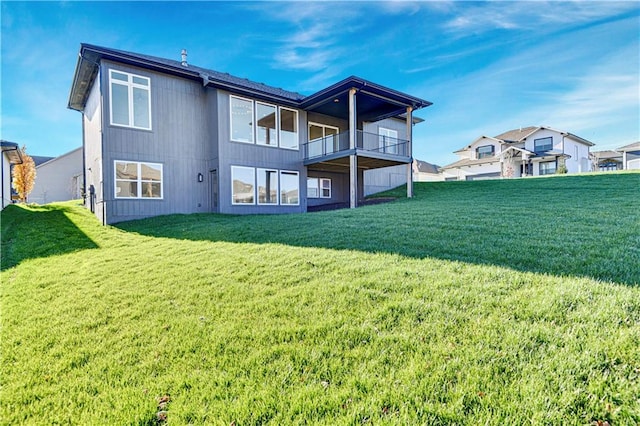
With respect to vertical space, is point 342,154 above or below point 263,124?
below

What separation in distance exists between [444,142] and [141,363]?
44.7 m

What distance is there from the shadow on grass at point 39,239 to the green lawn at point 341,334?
39.4 inches

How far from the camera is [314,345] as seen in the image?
2891 millimetres

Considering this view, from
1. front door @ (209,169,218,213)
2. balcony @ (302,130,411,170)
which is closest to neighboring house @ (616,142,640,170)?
balcony @ (302,130,411,170)

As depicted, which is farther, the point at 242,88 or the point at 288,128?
the point at 288,128

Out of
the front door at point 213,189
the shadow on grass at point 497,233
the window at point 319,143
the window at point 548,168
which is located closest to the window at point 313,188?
the window at point 319,143

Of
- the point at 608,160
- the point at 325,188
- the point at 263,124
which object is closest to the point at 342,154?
the point at 263,124

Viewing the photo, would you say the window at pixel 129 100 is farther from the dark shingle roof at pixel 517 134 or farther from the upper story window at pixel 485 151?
the dark shingle roof at pixel 517 134

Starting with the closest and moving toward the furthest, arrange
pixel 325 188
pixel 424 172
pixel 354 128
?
1. pixel 354 128
2. pixel 325 188
3. pixel 424 172

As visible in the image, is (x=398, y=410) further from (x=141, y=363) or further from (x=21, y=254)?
(x=21, y=254)

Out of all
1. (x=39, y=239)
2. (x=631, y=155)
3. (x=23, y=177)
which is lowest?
(x=39, y=239)

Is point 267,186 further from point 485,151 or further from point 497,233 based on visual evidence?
point 485,151

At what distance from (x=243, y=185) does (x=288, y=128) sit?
3.78 m

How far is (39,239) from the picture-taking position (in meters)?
8.59
